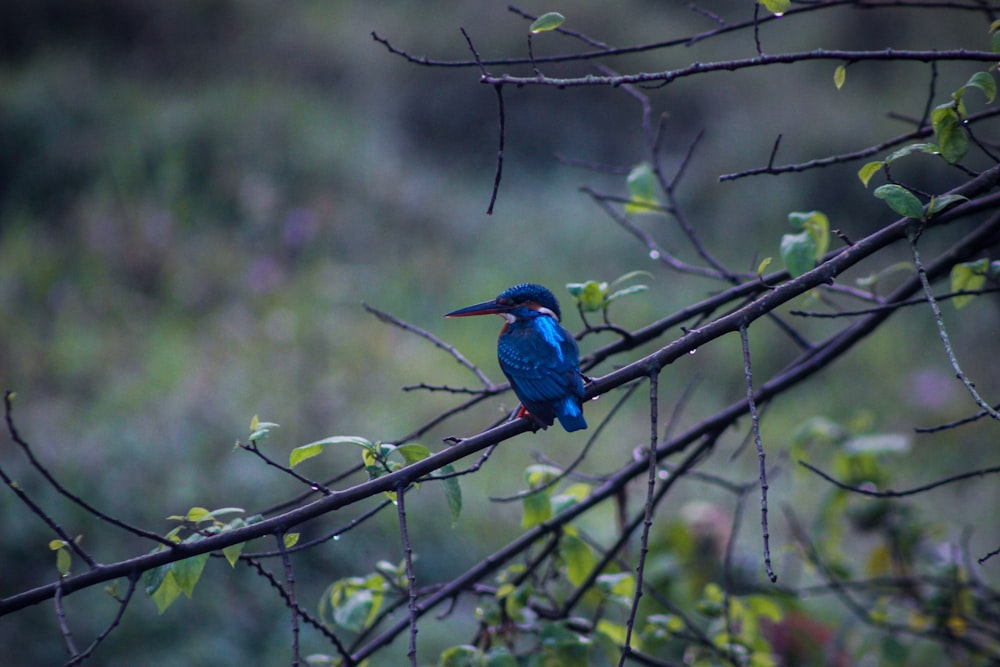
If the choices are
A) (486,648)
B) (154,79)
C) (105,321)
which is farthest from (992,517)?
(154,79)

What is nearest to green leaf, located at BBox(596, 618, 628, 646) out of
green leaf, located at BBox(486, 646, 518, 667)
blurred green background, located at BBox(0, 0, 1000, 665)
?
green leaf, located at BBox(486, 646, 518, 667)

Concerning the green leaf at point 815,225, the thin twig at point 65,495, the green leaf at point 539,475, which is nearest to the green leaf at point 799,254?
the green leaf at point 815,225

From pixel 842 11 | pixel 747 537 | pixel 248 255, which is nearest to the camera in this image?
pixel 747 537

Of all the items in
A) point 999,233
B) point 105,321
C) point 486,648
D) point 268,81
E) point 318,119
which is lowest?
point 486,648

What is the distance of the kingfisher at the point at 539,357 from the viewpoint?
180cm

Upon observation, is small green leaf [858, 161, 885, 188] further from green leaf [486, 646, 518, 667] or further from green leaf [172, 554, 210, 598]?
green leaf [172, 554, 210, 598]

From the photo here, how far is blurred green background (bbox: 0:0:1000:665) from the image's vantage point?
3.75 m

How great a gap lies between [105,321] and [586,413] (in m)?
2.85

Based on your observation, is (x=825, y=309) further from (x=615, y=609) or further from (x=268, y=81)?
(x=268, y=81)

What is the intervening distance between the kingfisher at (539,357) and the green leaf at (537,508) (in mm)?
152

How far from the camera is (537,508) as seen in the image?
1748 mm

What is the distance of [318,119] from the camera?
7348mm

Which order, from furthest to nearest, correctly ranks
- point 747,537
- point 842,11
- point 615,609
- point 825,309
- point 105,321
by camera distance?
point 842,11, point 105,321, point 825,309, point 747,537, point 615,609

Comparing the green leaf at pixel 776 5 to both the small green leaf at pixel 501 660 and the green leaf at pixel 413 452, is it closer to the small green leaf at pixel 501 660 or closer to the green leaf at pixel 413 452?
the green leaf at pixel 413 452
